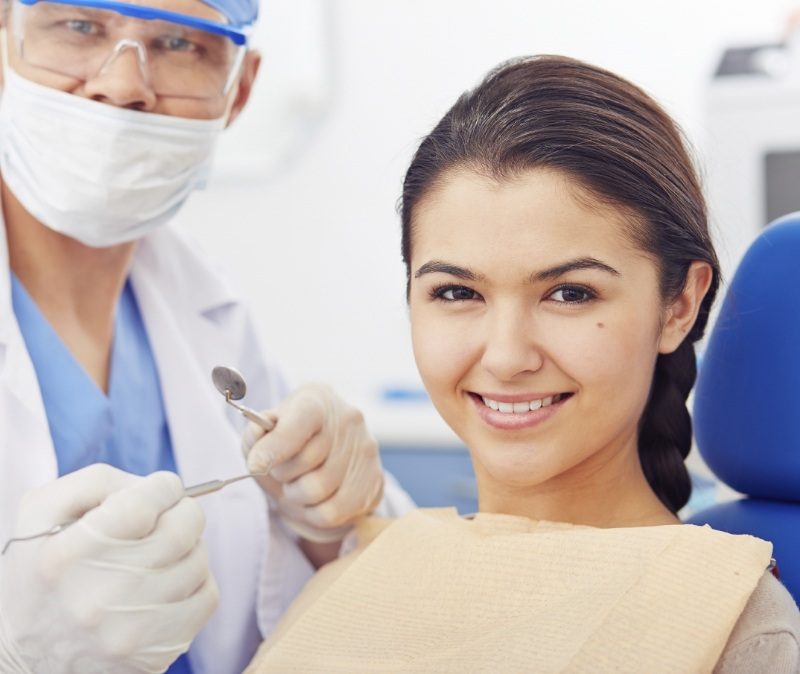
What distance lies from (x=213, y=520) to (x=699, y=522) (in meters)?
0.70

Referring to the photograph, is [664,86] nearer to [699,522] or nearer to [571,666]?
[699,522]

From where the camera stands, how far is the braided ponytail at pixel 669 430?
1414 mm

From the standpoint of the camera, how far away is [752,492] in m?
1.36

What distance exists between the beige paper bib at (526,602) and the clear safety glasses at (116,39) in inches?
28.7

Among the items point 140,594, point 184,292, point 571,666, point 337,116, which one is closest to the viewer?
point 571,666

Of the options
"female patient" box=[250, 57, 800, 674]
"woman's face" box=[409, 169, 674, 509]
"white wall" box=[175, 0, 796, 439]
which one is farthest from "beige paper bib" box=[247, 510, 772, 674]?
"white wall" box=[175, 0, 796, 439]

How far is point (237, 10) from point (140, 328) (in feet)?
1.76

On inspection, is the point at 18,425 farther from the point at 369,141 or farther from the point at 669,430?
the point at 369,141

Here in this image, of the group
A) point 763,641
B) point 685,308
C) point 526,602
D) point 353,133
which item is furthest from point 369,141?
point 763,641

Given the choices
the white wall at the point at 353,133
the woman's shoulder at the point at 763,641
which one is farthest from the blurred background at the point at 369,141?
the woman's shoulder at the point at 763,641

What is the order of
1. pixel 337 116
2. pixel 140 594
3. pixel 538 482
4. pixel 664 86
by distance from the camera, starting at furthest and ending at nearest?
pixel 337 116
pixel 664 86
pixel 538 482
pixel 140 594

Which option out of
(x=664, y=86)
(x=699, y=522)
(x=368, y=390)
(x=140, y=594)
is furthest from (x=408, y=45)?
(x=140, y=594)

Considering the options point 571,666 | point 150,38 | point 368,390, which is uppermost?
point 150,38

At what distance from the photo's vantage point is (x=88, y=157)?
5.06ft
